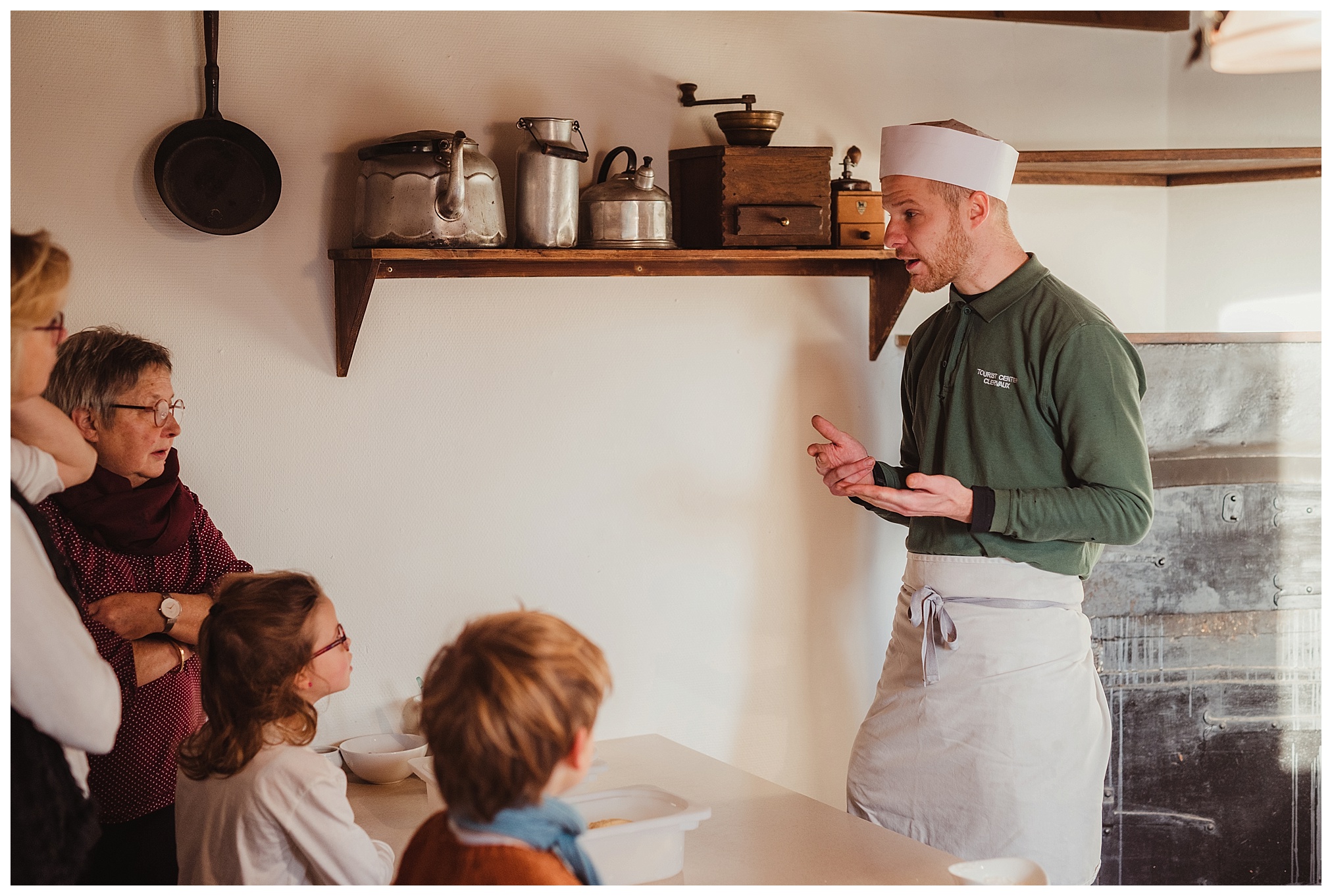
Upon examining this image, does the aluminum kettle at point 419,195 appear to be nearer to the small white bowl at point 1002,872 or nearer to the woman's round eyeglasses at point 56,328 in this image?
the woman's round eyeglasses at point 56,328

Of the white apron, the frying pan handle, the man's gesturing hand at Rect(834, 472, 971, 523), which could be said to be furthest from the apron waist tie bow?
the frying pan handle

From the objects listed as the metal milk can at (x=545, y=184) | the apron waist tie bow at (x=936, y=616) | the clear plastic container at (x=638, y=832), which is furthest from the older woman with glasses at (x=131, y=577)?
the apron waist tie bow at (x=936, y=616)

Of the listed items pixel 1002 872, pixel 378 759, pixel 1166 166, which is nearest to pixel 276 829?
pixel 378 759

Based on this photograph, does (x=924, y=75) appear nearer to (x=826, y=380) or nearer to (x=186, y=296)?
(x=826, y=380)

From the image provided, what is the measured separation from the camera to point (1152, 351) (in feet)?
8.09

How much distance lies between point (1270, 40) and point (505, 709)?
127cm

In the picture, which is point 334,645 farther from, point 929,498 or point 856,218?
point 856,218

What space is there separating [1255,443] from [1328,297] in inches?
44.1

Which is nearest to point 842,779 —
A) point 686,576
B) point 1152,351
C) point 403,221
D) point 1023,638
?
point 686,576

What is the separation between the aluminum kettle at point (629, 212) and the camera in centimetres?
220

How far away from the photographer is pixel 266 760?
1349 mm

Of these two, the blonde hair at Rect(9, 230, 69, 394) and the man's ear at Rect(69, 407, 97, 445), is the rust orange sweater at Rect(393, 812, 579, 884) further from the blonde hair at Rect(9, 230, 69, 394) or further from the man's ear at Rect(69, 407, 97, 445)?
the man's ear at Rect(69, 407, 97, 445)

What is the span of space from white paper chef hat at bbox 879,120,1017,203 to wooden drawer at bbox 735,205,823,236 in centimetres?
30

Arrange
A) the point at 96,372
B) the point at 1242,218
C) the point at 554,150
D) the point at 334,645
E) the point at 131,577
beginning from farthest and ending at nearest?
the point at 1242,218 → the point at 554,150 → the point at 131,577 → the point at 96,372 → the point at 334,645
